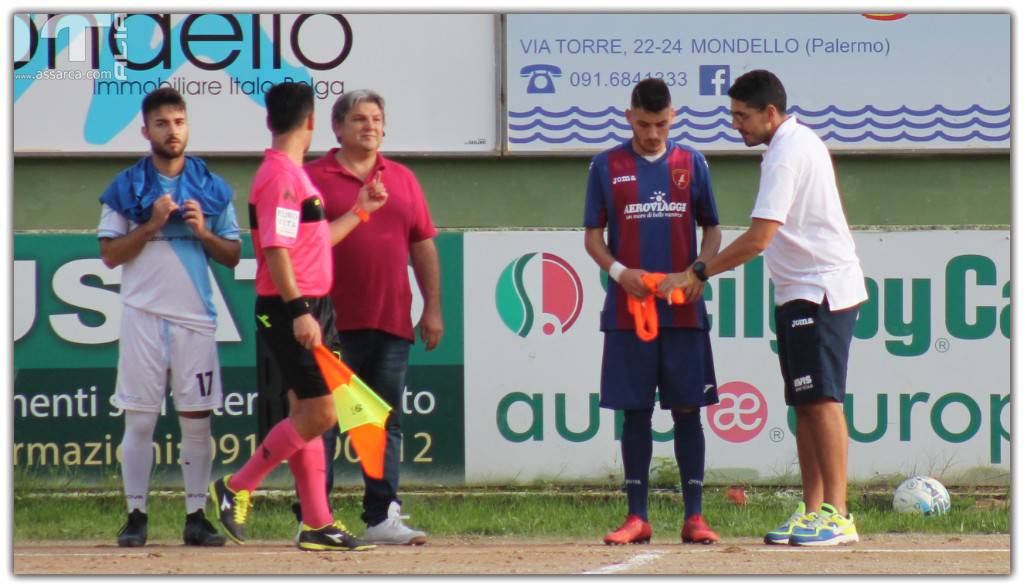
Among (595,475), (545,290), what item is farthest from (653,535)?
(545,290)

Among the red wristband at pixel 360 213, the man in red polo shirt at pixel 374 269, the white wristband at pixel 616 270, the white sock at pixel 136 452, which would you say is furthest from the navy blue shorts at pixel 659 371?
the white sock at pixel 136 452

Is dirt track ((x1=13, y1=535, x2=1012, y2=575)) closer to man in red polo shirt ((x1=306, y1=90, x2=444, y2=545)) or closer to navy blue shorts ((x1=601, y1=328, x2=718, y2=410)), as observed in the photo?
man in red polo shirt ((x1=306, y1=90, x2=444, y2=545))

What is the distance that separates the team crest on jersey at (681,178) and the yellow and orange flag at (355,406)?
4.93 ft

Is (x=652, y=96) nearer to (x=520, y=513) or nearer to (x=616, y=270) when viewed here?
(x=616, y=270)

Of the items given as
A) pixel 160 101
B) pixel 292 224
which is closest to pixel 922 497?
Result: pixel 292 224

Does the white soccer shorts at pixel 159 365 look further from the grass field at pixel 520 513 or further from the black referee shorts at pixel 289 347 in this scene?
the grass field at pixel 520 513

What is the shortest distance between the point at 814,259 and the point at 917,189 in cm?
234

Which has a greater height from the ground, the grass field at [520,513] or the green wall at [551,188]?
the green wall at [551,188]

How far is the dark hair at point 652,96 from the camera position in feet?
19.8

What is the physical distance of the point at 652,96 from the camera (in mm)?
6055

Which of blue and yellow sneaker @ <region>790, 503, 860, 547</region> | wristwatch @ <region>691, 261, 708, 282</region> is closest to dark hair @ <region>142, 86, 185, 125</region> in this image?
wristwatch @ <region>691, 261, 708, 282</region>

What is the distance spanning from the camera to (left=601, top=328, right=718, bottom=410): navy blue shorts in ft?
20.2

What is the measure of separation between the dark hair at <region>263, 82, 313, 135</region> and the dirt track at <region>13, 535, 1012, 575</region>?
1631 mm

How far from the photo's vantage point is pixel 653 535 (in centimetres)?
696
